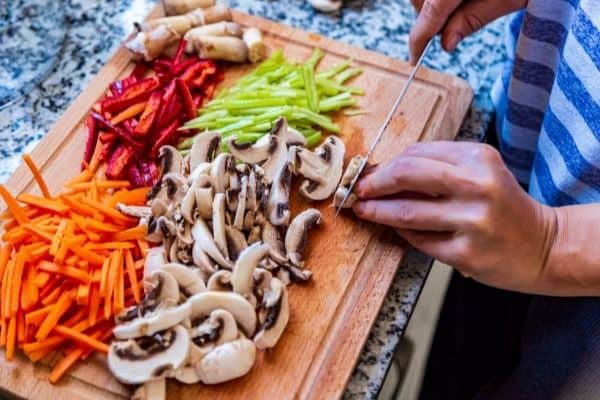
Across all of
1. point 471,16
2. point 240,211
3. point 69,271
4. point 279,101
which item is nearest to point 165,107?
point 279,101

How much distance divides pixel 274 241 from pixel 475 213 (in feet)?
1.33

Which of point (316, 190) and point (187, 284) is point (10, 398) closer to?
point (187, 284)

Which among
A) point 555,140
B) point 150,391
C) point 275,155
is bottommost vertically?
point 150,391

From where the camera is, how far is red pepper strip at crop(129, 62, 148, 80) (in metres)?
1.76

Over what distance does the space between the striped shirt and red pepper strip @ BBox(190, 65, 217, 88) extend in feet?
2.16

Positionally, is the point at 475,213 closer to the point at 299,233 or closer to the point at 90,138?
the point at 299,233

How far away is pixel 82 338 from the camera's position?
4.26 ft

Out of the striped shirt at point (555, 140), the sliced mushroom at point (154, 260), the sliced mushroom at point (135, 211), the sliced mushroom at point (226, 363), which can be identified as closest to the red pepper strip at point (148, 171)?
the sliced mushroom at point (135, 211)

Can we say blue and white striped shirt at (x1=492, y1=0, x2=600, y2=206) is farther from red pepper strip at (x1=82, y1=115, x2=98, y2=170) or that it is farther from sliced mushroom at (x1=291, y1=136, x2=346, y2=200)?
red pepper strip at (x1=82, y1=115, x2=98, y2=170)

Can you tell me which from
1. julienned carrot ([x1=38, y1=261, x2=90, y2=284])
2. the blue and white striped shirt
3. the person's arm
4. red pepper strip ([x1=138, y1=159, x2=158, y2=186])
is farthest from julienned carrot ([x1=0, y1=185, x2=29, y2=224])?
the blue and white striped shirt

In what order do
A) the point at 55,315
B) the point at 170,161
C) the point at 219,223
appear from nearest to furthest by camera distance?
the point at 55,315, the point at 219,223, the point at 170,161

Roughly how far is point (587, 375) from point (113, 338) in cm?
91

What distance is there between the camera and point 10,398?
4.31ft

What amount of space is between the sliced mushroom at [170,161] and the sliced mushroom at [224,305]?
0.32 metres
